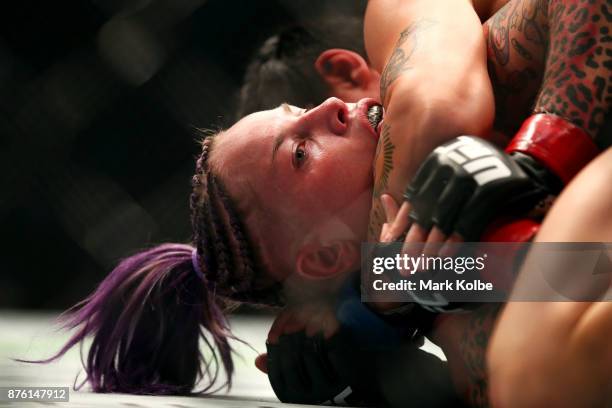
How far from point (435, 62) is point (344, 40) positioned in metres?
1.21

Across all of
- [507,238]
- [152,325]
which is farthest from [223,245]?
[507,238]

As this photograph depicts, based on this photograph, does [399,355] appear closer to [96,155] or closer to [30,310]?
[96,155]

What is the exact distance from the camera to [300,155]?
1.30m

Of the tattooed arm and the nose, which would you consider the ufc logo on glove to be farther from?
the nose

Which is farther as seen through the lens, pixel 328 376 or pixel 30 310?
pixel 30 310

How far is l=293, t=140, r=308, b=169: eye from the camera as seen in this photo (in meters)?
1.29

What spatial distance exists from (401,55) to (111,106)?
71.4 inches

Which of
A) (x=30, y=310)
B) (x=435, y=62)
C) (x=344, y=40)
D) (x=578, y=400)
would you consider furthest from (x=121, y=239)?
(x=578, y=400)

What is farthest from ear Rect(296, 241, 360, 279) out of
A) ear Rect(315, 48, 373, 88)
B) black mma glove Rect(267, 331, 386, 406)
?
ear Rect(315, 48, 373, 88)

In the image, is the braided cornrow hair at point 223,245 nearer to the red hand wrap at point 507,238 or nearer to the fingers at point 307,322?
the fingers at point 307,322

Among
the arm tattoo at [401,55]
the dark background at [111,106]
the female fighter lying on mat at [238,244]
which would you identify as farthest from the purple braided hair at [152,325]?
the dark background at [111,106]

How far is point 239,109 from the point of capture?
227 centimetres

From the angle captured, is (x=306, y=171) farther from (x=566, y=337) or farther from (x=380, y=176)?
(x=566, y=337)

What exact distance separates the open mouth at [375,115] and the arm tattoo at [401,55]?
7 centimetres
